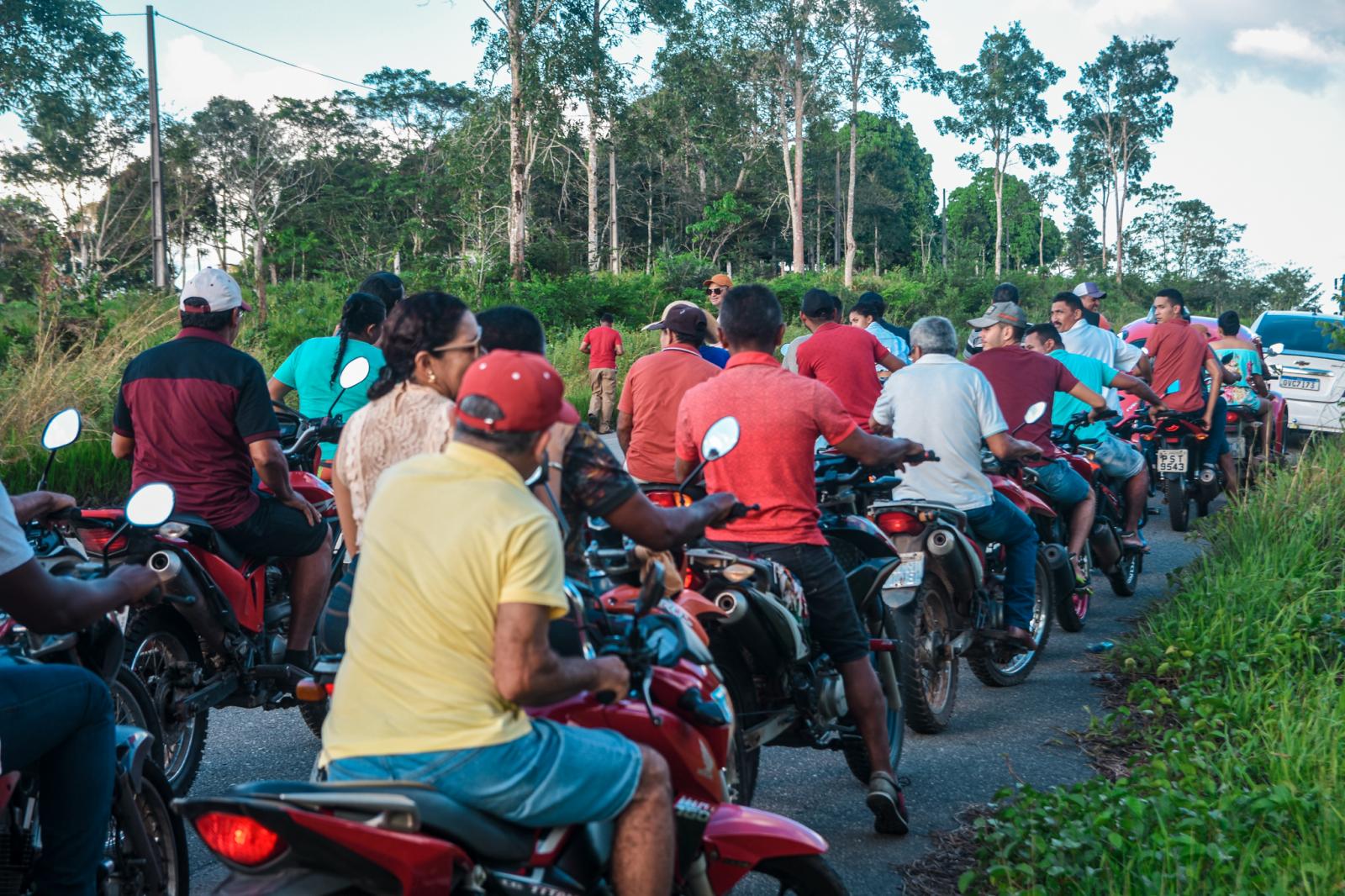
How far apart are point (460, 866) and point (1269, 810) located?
2.90m

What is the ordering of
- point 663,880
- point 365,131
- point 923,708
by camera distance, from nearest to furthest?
point 663,880
point 923,708
point 365,131

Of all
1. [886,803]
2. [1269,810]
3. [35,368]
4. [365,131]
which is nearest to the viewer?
[1269,810]

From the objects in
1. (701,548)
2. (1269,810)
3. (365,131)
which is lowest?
(1269,810)

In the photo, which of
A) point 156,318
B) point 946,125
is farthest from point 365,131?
point 156,318

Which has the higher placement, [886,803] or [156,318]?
[156,318]

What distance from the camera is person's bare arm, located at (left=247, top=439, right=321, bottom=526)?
5.41 m

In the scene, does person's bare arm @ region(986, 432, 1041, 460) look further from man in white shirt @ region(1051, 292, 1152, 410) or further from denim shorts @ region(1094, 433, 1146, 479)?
man in white shirt @ region(1051, 292, 1152, 410)

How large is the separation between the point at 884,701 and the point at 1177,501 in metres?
7.91

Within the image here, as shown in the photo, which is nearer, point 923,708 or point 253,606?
point 253,606

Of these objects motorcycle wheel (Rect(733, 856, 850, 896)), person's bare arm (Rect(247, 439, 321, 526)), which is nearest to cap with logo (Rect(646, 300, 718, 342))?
person's bare arm (Rect(247, 439, 321, 526))

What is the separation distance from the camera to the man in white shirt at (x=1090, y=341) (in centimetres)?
1016

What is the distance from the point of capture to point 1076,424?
27.6 feet

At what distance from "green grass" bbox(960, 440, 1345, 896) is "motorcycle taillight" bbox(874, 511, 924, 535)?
1.23m

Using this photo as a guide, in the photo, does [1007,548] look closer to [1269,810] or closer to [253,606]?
[1269,810]
